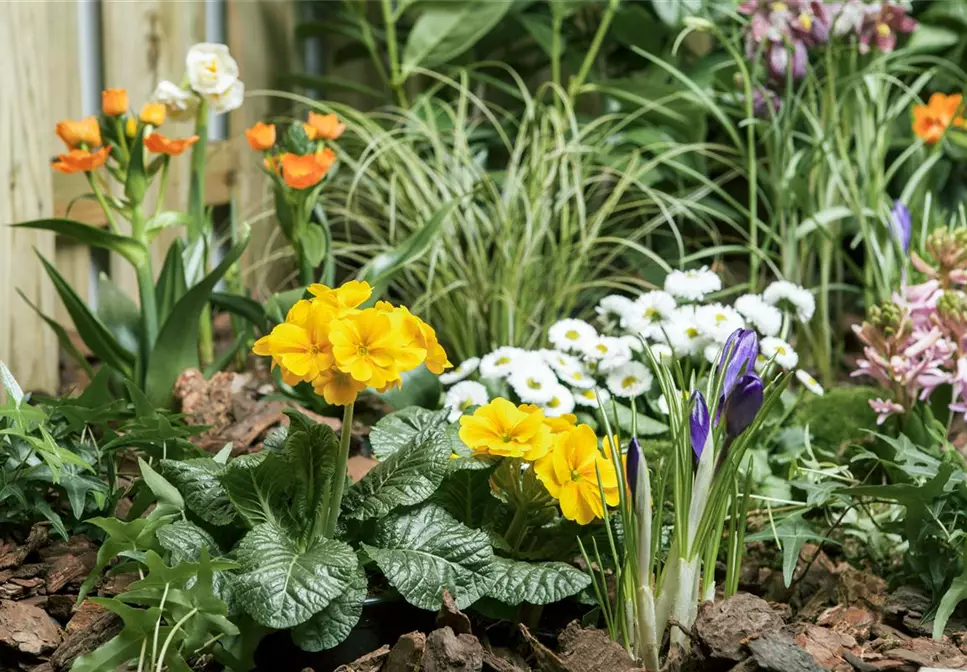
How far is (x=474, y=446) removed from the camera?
3.98ft

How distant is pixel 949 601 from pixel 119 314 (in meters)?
1.47

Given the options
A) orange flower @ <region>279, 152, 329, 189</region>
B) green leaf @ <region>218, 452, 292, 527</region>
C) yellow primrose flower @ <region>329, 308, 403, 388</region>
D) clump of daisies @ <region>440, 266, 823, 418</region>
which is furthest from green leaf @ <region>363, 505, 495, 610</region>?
orange flower @ <region>279, 152, 329, 189</region>

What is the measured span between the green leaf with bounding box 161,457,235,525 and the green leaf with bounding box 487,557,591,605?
1.09 ft

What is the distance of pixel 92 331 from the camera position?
1.79 metres

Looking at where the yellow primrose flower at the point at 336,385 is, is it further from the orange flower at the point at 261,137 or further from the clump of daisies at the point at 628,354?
the orange flower at the point at 261,137

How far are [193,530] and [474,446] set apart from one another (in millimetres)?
346

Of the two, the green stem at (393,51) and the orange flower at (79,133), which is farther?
the green stem at (393,51)

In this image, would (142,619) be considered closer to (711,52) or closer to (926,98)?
(711,52)

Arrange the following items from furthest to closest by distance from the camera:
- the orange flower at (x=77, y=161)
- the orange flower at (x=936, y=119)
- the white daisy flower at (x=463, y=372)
Result: 1. the orange flower at (x=936, y=119)
2. the white daisy flower at (x=463, y=372)
3. the orange flower at (x=77, y=161)

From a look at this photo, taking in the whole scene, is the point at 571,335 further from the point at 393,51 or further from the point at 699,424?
the point at 393,51

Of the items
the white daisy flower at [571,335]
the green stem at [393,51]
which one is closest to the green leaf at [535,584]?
the white daisy flower at [571,335]

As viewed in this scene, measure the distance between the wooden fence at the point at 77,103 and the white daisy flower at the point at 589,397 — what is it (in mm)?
1049

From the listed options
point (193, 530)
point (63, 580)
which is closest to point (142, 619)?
point (193, 530)

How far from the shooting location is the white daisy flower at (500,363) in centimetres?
176
